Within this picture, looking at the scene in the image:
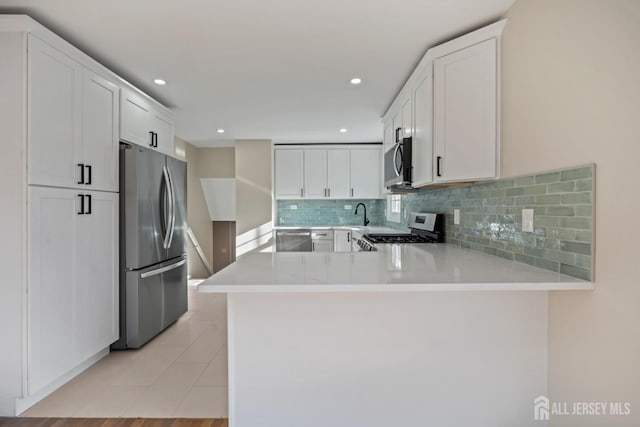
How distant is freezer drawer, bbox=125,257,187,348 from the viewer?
2721 mm

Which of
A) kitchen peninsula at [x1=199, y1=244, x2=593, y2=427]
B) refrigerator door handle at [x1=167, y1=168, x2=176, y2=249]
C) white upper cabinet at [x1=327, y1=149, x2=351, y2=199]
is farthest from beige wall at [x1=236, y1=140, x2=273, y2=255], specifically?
kitchen peninsula at [x1=199, y1=244, x2=593, y2=427]

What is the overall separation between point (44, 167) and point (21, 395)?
52.3 inches

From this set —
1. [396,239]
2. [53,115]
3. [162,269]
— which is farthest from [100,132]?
[396,239]

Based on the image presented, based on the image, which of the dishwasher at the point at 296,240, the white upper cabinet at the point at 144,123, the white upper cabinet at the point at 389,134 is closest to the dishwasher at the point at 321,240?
the dishwasher at the point at 296,240

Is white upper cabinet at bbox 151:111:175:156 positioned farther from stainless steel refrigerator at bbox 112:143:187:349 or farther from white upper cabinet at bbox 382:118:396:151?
white upper cabinet at bbox 382:118:396:151

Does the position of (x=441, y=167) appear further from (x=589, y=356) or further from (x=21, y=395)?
(x=21, y=395)

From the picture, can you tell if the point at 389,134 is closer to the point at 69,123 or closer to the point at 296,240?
the point at 296,240

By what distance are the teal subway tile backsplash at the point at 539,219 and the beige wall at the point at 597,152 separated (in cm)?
5

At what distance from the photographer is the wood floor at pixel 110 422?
181 centimetres

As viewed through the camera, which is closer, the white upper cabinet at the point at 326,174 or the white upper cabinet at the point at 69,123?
the white upper cabinet at the point at 69,123

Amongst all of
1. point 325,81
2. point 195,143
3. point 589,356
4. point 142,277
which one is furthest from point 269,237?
point 589,356

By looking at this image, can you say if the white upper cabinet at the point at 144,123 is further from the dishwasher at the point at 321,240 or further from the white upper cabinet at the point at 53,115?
the dishwasher at the point at 321,240

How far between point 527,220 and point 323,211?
417 centimetres

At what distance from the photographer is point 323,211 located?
18.5ft
